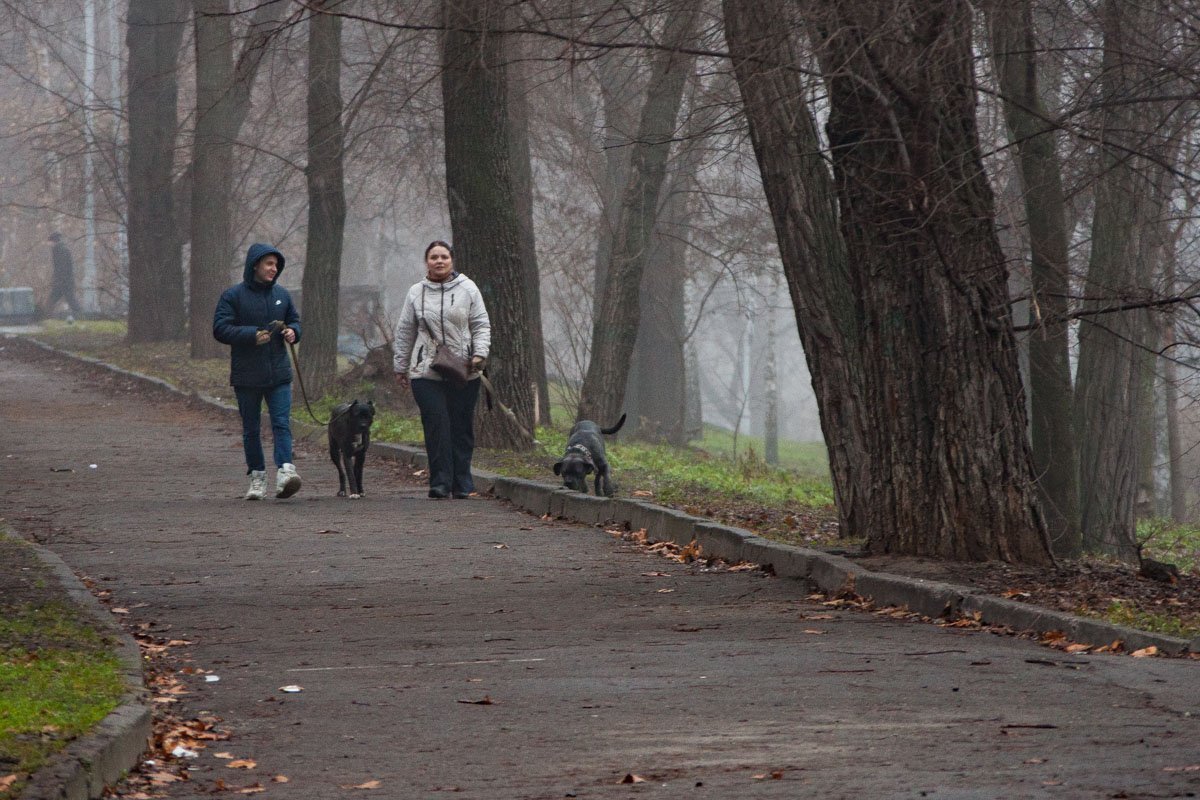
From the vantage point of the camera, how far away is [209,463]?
17703 millimetres

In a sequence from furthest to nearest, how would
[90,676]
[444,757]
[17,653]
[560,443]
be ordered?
1. [560,443]
2. [17,653]
3. [90,676]
4. [444,757]

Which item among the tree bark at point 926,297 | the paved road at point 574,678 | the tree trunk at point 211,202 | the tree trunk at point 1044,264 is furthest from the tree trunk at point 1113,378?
the tree trunk at point 211,202

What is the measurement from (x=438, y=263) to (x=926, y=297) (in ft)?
17.1

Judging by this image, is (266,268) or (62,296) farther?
(62,296)

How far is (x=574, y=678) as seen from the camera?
7.25 metres

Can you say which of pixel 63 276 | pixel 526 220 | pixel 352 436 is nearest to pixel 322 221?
pixel 526 220

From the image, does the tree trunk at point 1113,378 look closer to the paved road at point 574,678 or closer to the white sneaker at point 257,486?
the paved road at point 574,678

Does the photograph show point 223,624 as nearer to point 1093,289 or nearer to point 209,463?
point 1093,289

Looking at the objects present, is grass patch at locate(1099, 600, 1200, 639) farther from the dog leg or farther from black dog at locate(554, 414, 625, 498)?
the dog leg

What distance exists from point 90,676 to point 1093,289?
869cm

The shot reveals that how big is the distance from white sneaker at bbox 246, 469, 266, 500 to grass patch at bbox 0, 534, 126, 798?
202 inches

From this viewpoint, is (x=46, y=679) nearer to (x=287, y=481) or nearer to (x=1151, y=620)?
(x=1151, y=620)

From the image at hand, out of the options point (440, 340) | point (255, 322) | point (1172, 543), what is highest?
point (255, 322)

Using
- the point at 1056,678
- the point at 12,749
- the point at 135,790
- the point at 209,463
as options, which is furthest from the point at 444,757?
the point at 209,463
